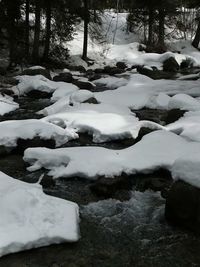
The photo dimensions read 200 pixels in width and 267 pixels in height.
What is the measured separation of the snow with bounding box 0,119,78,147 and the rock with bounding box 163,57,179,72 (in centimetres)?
1397

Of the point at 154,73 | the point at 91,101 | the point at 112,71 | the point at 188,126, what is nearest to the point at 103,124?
the point at 188,126

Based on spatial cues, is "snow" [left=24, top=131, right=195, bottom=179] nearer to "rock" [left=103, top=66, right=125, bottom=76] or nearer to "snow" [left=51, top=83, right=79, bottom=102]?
"snow" [left=51, top=83, right=79, bottom=102]

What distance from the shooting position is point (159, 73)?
21312mm

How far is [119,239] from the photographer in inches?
224

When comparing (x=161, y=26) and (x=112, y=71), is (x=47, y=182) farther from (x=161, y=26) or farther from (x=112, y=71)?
(x=161, y=26)

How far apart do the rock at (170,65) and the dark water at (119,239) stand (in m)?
16.5

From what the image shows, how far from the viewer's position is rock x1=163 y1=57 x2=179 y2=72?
22.8 meters

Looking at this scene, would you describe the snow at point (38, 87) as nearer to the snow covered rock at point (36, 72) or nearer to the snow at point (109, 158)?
the snow covered rock at point (36, 72)

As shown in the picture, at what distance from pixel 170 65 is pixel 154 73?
7.58ft

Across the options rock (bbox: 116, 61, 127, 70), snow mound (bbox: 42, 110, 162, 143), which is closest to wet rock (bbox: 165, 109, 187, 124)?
snow mound (bbox: 42, 110, 162, 143)

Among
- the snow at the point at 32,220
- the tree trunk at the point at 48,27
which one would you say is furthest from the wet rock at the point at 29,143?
the tree trunk at the point at 48,27

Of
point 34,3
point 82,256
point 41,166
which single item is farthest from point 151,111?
point 34,3

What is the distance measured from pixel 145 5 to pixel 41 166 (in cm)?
2149

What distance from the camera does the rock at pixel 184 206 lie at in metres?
5.79
